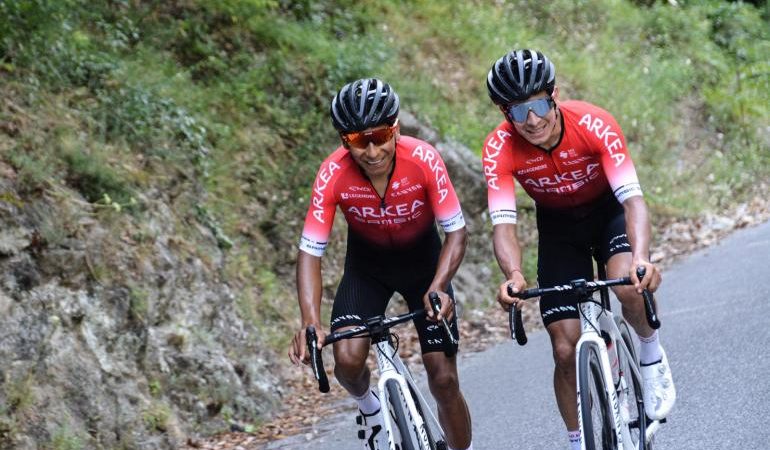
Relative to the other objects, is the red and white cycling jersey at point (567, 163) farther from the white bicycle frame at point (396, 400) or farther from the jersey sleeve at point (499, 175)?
the white bicycle frame at point (396, 400)

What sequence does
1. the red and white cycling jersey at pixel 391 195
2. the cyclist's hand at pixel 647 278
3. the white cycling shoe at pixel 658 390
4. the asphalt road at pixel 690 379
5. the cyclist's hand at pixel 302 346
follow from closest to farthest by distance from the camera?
the cyclist's hand at pixel 647 278, the cyclist's hand at pixel 302 346, the white cycling shoe at pixel 658 390, the red and white cycling jersey at pixel 391 195, the asphalt road at pixel 690 379

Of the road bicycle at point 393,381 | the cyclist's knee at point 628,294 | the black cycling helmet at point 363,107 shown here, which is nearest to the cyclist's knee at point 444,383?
the road bicycle at point 393,381

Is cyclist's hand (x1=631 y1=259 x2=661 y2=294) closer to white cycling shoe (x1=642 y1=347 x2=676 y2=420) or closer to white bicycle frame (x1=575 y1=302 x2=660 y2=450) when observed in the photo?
white bicycle frame (x1=575 y1=302 x2=660 y2=450)

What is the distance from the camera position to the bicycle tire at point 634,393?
5.68m

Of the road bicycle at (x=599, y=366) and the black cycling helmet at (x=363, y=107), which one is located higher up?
the black cycling helmet at (x=363, y=107)

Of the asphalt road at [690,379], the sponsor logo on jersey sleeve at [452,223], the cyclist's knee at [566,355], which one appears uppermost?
the sponsor logo on jersey sleeve at [452,223]

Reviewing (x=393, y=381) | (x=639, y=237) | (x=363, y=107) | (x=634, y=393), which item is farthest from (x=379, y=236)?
(x=634, y=393)

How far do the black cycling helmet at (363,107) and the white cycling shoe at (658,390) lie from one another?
2013 millimetres

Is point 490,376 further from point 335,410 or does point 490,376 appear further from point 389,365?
point 389,365

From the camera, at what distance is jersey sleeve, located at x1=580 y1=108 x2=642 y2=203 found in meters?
5.45

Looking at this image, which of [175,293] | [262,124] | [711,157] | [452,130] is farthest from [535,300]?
[711,157]

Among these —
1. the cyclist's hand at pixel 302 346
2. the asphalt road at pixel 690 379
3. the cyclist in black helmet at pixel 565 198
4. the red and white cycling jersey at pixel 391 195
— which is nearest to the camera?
the cyclist's hand at pixel 302 346

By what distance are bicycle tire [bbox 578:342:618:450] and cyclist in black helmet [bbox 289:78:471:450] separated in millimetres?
867

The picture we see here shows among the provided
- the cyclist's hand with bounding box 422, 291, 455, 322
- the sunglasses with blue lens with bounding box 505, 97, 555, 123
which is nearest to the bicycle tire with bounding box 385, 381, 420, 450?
the cyclist's hand with bounding box 422, 291, 455, 322
